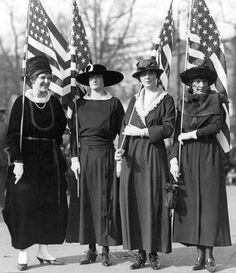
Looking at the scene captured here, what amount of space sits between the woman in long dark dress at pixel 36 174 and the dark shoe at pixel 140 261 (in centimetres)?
86

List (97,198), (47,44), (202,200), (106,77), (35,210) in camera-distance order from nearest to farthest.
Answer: (202,200) < (35,210) < (97,198) < (106,77) < (47,44)

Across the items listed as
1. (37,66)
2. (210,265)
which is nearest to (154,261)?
(210,265)

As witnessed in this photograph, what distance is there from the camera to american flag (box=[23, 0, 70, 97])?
6445mm

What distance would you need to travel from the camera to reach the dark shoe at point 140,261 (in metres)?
5.88

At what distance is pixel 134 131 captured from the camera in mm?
5879

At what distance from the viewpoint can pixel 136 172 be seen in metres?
5.96

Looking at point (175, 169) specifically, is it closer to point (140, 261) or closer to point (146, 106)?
point (146, 106)

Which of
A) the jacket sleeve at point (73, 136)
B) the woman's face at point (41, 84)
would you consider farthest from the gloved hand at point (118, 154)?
the woman's face at point (41, 84)

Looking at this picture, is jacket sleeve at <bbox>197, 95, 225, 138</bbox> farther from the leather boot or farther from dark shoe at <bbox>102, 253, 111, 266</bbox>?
dark shoe at <bbox>102, 253, 111, 266</bbox>

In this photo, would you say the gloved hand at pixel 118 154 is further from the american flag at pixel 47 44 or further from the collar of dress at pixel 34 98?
the american flag at pixel 47 44

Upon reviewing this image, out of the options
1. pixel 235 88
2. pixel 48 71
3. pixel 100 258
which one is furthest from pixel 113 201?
pixel 235 88

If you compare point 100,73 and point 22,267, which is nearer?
point 22,267

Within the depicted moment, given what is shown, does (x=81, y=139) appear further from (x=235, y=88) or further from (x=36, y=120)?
(x=235, y=88)

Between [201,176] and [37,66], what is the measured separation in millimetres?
2075
